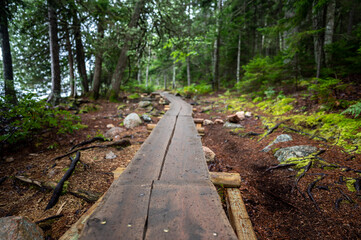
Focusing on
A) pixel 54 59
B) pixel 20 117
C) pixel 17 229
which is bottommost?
pixel 17 229

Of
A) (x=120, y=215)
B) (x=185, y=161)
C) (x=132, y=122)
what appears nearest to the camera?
(x=120, y=215)

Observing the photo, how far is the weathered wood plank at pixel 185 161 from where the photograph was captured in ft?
5.74

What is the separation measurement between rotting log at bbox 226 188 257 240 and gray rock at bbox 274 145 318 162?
A: 5.86ft

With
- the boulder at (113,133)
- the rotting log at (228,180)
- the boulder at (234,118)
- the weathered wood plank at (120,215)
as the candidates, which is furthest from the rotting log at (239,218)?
the boulder at (234,118)

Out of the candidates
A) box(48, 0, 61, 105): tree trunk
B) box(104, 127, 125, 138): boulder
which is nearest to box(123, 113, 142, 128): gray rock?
box(104, 127, 125, 138): boulder

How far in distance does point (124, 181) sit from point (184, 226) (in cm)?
83

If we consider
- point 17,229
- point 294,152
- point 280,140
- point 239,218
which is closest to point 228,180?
point 239,218

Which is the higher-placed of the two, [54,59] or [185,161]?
[54,59]

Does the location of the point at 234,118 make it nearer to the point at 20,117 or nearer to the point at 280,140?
the point at 280,140

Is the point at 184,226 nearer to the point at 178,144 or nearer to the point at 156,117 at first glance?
the point at 178,144

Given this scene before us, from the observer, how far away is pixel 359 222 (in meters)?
1.59

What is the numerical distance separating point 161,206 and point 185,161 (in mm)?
867

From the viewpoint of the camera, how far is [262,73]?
870 centimetres

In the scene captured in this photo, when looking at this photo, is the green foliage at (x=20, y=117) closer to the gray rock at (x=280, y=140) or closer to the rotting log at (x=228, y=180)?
the rotting log at (x=228, y=180)
